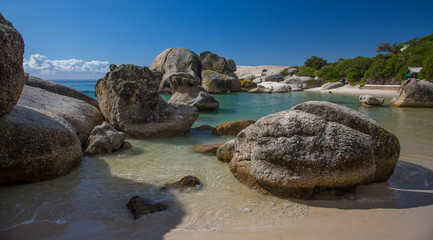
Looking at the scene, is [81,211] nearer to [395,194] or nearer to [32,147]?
[32,147]

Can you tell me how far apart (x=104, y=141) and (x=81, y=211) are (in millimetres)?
2755

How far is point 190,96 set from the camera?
634 inches

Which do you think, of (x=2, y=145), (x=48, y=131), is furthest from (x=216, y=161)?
(x=2, y=145)

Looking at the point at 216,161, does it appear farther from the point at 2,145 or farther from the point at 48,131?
the point at 2,145

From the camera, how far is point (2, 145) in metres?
3.72

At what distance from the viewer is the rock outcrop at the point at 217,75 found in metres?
31.9

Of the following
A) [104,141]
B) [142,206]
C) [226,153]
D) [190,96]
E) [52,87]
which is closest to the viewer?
[142,206]

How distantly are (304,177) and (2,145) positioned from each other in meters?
4.12

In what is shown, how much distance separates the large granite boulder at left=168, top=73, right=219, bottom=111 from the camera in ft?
50.3

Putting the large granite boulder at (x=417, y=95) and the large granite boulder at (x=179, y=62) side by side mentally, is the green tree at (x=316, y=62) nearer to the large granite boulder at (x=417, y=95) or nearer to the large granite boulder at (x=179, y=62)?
the large granite boulder at (x=179, y=62)

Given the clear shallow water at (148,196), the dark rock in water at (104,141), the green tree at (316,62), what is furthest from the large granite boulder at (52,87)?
the green tree at (316,62)

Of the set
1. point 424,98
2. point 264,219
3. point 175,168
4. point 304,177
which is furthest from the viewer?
point 424,98

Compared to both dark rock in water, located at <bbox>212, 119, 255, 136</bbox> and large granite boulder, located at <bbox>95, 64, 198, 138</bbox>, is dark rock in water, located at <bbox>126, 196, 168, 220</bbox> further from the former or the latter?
dark rock in water, located at <bbox>212, 119, 255, 136</bbox>

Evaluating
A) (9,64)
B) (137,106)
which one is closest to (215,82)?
(137,106)
